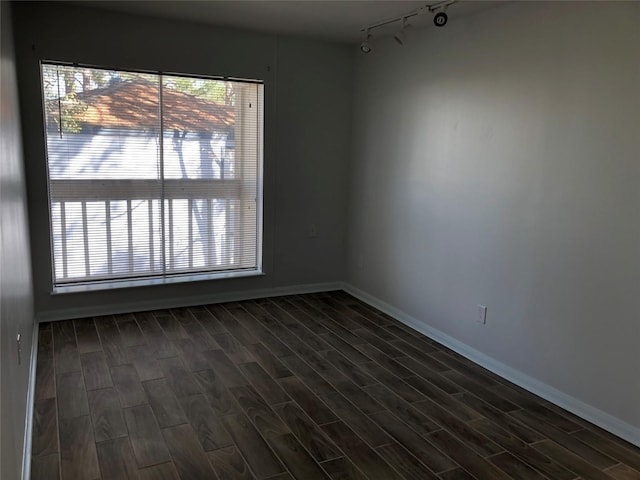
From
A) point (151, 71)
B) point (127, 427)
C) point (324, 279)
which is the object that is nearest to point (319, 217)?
point (324, 279)

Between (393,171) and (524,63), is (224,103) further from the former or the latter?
(524,63)

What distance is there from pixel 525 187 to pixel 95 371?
2878mm

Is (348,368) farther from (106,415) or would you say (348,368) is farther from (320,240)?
(320,240)

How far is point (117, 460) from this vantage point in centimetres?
231

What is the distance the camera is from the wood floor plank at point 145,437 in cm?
233

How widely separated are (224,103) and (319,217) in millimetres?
1360

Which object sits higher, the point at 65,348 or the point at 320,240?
the point at 320,240

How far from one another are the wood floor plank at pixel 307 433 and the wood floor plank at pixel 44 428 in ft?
3.60

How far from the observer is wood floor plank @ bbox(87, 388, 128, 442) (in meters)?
2.51

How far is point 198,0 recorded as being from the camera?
3.42 metres

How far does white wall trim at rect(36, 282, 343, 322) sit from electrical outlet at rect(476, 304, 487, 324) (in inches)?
71.8

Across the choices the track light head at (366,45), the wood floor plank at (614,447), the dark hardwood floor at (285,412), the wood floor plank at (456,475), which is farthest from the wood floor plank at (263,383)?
the track light head at (366,45)

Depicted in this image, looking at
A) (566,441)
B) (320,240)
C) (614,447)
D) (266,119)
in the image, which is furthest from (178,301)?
(614,447)

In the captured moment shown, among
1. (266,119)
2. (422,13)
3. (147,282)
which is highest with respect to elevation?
(422,13)
